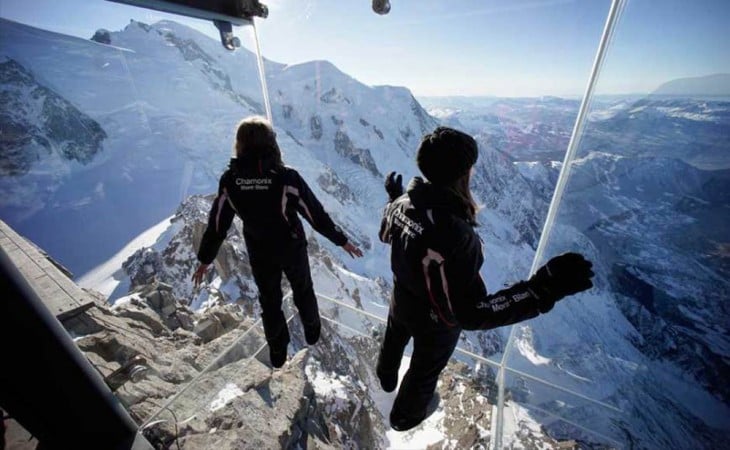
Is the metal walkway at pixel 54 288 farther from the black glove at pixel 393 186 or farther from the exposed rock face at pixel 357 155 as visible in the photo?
the exposed rock face at pixel 357 155

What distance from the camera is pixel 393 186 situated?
66.6 inches

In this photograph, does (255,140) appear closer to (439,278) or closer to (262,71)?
(439,278)

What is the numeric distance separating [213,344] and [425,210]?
476 centimetres

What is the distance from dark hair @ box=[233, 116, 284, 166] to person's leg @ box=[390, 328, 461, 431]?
130 cm

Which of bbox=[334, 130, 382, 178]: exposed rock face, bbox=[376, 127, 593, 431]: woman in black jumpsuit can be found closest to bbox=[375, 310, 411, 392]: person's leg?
bbox=[376, 127, 593, 431]: woman in black jumpsuit

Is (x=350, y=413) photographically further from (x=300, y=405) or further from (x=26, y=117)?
(x=26, y=117)

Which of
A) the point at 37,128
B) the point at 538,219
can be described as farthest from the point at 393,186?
the point at 538,219

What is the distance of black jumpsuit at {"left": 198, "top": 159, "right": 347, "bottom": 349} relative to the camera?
1.62 metres

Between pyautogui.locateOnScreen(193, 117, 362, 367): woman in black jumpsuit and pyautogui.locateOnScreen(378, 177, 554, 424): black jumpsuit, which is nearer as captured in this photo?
pyautogui.locateOnScreen(378, 177, 554, 424): black jumpsuit

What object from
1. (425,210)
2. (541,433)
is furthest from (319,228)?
(541,433)

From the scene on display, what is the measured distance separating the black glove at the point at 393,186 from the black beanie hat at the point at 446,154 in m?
0.53

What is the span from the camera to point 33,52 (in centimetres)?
762

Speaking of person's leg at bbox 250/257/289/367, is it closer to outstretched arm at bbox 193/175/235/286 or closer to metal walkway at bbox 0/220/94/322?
outstretched arm at bbox 193/175/235/286

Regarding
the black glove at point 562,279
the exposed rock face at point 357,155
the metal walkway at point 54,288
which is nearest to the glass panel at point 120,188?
the metal walkway at point 54,288
